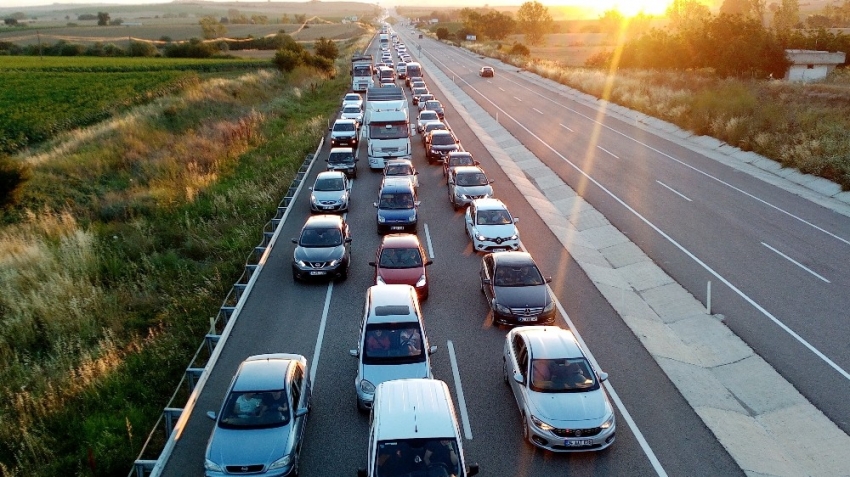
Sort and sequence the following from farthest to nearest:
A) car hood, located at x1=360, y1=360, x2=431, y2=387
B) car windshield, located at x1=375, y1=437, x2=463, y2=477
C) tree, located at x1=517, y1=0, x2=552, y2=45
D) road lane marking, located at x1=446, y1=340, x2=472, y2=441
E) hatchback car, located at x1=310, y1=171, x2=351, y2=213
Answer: tree, located at x1=517, y1=0, x2=552, y2=45 → hatchback car, located at x1=310, y1=171, x2=351, y2=213 → car hood, located at x1=360, y1=360, x2=431, y2=387 → road lane marking, located at x1=446, y1=340, x2=472, y2=441 → car windshield, located at x1=375, y1=437, x2=463, y2=477

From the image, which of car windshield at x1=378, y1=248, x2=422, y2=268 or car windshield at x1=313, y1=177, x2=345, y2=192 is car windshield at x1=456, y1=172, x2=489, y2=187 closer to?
car windshield at x1=313, y1=177, x2=345, y2=192

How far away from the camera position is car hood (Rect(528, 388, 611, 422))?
36.6 feet

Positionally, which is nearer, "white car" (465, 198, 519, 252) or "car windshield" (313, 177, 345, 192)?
"white car" (465, 198, 519, 252)

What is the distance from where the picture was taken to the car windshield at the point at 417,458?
930 centimetres

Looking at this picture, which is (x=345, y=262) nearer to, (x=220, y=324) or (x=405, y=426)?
(x=220, y=324)

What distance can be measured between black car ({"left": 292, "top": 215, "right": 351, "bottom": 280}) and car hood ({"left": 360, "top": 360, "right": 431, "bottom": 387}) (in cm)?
654

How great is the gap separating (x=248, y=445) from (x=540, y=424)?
4.89m

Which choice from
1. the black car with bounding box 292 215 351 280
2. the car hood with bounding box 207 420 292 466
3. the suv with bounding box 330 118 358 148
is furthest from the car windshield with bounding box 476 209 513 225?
the suv with bounding box 330 118 358 148

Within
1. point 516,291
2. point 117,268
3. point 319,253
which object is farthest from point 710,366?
point 117,268

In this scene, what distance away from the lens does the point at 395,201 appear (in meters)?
23.5

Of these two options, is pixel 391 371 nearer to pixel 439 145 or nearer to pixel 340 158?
pixel 340 158

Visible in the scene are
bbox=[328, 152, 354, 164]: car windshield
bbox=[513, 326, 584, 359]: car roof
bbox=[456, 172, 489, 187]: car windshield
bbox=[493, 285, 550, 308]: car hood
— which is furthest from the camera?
bbox=[328, 152, 354, 164]: car windshield

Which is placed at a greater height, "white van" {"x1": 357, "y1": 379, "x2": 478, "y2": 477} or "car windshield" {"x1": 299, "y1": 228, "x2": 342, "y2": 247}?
"white van" {"x1": 357, "y1": 379, "x2": 478, "y2": 477}

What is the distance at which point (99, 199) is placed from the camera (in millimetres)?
29406
